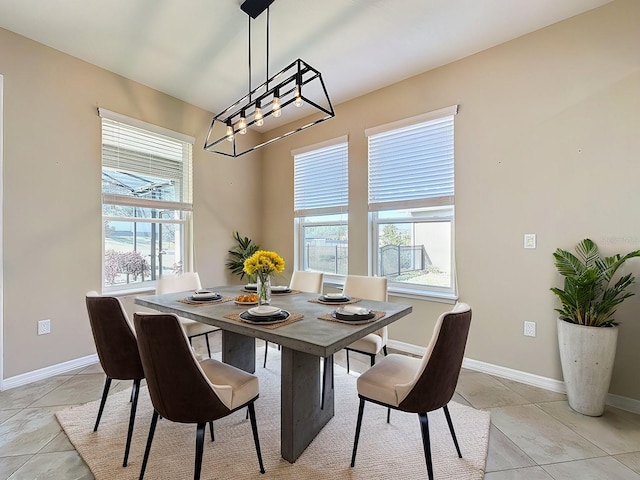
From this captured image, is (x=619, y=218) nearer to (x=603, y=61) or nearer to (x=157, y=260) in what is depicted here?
(x=603, y=61)

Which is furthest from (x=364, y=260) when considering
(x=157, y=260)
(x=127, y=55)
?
(x=127, y=55)

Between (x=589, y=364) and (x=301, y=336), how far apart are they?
80.1 inches

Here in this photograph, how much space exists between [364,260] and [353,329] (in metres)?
2.03

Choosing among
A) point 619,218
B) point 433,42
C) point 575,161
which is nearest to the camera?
point 619,218

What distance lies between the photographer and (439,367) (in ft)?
4.63

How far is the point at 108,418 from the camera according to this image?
204 cm

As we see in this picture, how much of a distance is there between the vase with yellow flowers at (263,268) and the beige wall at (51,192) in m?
2.05

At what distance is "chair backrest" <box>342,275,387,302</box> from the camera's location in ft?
8.59

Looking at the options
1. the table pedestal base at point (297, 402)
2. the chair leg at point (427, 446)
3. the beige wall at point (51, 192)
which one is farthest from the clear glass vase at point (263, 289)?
the beige wall at point (51, 192)

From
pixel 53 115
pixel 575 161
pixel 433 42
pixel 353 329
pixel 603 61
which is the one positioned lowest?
pixel 353 329

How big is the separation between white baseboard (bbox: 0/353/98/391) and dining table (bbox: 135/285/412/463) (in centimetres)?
131

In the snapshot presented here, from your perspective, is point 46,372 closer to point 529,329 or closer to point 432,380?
point 432,380

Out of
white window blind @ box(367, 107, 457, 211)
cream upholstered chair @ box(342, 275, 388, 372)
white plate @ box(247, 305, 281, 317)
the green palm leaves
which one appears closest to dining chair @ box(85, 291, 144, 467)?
white plate @ box(247, 305, 281, 317)

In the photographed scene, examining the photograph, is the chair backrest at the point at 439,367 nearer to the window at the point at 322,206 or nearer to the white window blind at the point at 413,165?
the white window blind at the point at 413,165
